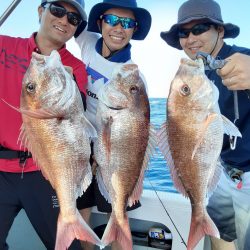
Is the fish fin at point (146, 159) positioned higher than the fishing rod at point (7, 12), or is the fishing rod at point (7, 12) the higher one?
the fishing rod at point (7, 12)

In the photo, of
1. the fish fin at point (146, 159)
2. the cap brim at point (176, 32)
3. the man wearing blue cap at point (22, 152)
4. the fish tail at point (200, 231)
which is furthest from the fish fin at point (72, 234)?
the cap brim at point (176, 32)

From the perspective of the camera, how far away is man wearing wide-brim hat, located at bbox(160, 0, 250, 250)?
3.06 m

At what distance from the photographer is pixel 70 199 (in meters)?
2.47

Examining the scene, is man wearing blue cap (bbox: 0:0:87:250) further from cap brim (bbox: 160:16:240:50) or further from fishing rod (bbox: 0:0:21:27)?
cap brim (bbox: 160:16:240:50)

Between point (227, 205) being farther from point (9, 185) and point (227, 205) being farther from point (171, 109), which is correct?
point (9, 185)

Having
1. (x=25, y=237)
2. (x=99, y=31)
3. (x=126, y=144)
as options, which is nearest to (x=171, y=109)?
(x=126, y=144)

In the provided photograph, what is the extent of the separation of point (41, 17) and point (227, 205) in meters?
2.65

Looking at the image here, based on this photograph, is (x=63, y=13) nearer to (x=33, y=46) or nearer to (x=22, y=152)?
(x=33, y=46)

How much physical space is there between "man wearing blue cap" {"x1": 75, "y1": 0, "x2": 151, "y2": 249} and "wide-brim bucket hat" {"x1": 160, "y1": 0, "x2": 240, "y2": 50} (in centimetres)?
36

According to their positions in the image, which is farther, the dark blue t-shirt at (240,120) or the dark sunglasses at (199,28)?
the dark sunglasses at (199,28)

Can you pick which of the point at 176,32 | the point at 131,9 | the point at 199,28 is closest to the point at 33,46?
the point at 131,9

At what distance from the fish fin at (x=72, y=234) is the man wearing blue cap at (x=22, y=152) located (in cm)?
87

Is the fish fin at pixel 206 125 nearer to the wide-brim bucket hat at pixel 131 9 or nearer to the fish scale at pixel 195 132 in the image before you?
the fish scale at pixel 195 132

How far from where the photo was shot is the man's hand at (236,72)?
232 cm
